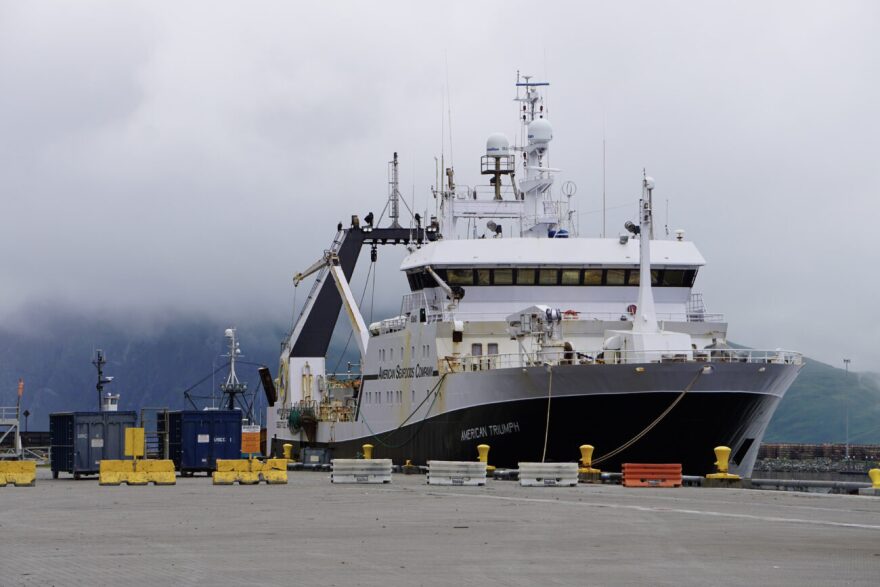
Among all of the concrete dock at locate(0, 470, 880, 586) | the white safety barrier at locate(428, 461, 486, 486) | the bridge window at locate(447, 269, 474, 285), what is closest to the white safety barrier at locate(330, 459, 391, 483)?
the white safety barrier at locate(428, 461, 486, 486)

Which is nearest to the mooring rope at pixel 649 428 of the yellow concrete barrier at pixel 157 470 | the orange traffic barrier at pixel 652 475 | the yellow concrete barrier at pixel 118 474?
the orange traffic barrier at pixel 652 475

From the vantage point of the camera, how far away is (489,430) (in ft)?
133

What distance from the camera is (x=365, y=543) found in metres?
18.3

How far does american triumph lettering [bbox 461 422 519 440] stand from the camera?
3947cm

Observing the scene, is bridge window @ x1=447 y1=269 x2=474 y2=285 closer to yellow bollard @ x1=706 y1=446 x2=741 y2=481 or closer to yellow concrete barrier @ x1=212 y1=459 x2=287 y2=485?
yellow concrete barrier @ x1=212 y1=459 x2=287 y2=485

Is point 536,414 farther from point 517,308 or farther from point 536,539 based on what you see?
point 536,539

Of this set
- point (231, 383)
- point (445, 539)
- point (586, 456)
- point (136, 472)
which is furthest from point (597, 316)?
point (231, 383)

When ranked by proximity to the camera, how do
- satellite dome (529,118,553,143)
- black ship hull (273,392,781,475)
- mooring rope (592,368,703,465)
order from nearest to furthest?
mooring rope (592,368,703,465)
black ship hull (273,392,781,475)
satellite dome (529,118,553,143)

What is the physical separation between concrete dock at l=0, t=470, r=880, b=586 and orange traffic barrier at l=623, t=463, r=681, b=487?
293 centimetres

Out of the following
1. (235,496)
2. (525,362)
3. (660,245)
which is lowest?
(235,496)

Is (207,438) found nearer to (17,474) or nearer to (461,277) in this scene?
(17,474)

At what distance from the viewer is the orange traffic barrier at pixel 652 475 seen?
33875 millimetres

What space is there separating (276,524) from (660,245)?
24.8m

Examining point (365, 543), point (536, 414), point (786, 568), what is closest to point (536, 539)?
point (365, 543)
